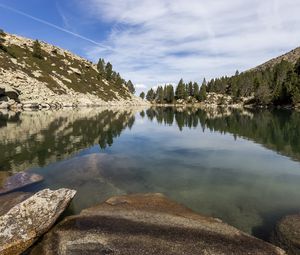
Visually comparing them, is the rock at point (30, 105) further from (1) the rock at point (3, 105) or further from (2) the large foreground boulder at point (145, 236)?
(2) the large foreground boulder at point (145, 236)

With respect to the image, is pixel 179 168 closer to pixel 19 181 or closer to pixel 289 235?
pixel 19 181

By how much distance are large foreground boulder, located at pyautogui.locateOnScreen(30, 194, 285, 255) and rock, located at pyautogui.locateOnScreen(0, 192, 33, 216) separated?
16.0ft

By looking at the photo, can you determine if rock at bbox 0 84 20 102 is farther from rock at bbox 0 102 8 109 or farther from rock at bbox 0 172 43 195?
rock at bbox 0 172 43 195

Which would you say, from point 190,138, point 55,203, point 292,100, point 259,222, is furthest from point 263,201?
point 292,100

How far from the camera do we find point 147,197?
69.7 feet

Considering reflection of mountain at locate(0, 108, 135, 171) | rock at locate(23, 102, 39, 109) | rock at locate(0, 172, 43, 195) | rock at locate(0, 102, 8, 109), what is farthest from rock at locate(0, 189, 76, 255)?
rock at locate(23, 102, 39, 109)

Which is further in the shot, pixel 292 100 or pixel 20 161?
pixel 292 100

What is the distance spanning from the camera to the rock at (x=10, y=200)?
19273mm

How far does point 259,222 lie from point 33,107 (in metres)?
127

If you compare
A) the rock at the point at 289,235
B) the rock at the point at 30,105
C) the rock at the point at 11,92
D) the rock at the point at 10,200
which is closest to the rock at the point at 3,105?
the rock at the point at 11,92

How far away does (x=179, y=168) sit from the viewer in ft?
106

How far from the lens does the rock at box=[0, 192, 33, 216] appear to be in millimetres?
19273

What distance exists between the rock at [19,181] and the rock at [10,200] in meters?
1.96

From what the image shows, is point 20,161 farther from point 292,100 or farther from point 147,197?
point 292,100
